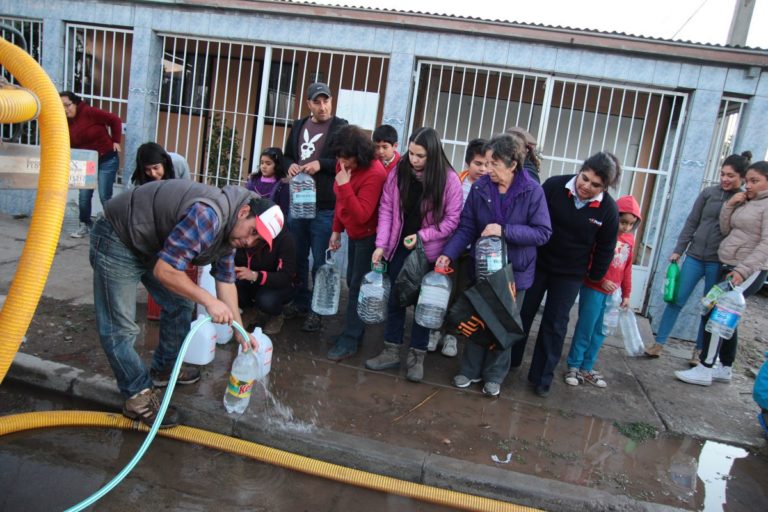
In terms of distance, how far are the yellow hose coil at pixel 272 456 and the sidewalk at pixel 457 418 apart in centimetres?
10

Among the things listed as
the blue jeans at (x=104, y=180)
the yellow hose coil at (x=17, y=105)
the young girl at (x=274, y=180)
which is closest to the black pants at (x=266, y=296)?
the young girl at (x=274, y=180)

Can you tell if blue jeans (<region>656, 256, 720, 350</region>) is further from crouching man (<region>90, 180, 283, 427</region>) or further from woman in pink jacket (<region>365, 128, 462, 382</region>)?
crouching man (<region>90, 180, 283, 427</region>)

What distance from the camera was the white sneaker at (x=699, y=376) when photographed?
4.68 metres

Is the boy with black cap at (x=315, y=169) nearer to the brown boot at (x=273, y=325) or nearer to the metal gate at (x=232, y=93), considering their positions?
the brown boot at (x=273, y=325)

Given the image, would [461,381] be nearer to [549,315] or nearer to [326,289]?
[549,315]

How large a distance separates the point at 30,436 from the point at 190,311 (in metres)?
1.11

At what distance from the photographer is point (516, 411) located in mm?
3875

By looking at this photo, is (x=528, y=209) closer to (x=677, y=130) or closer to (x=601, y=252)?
(x=601, y=252)

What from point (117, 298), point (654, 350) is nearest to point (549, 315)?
point (654, 350)

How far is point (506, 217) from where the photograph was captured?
3.84 metres

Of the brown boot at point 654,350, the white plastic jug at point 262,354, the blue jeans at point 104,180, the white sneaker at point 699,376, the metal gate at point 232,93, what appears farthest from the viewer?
the metal gate at point 232,93

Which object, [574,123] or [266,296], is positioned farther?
[574,123]

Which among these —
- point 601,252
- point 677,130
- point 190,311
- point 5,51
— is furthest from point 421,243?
point 677,130

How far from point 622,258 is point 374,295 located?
6.89 feet
